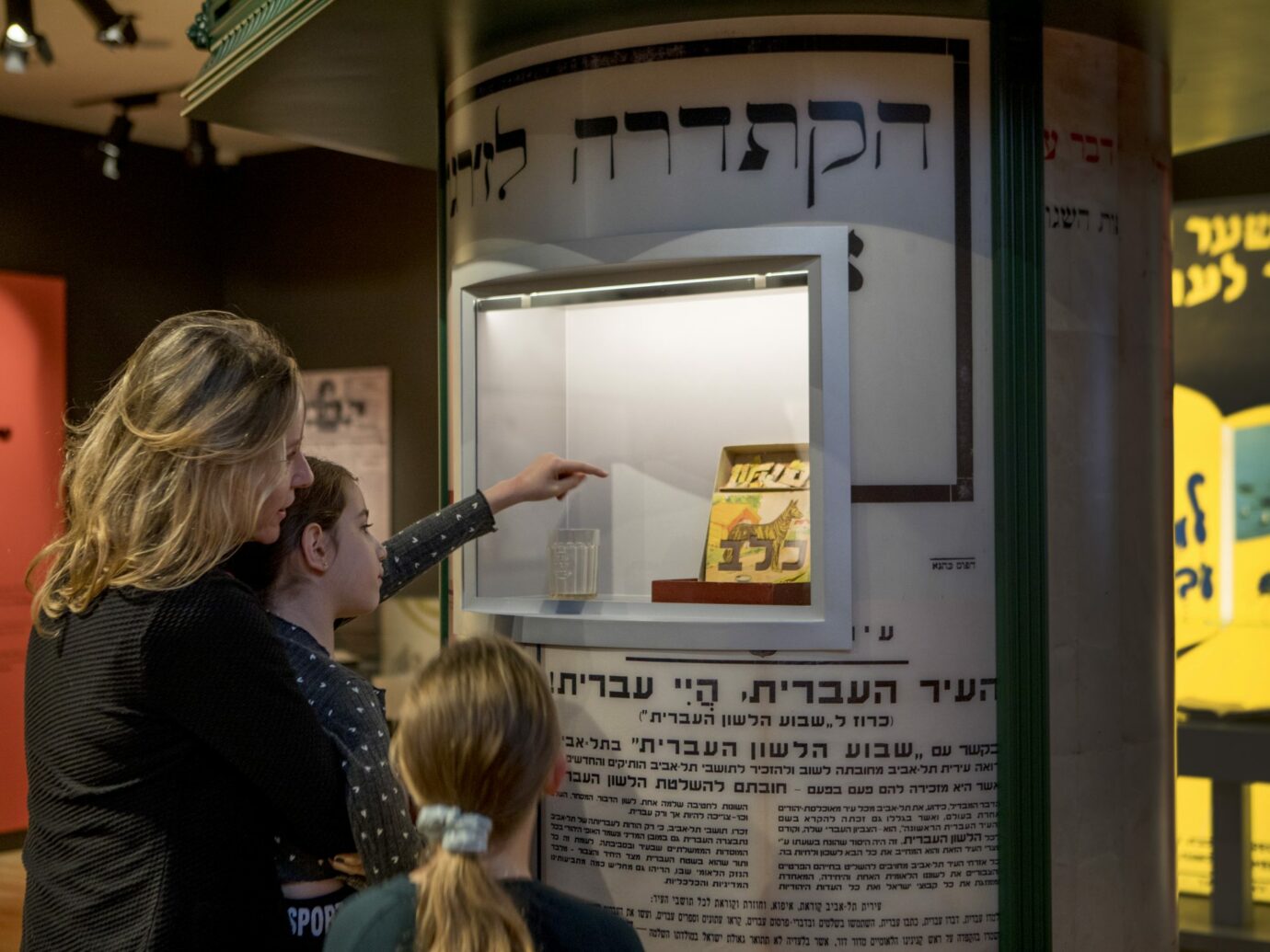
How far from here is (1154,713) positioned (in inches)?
129

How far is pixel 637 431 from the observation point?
134 inches

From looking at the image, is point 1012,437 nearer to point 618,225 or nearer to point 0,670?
point 618,225

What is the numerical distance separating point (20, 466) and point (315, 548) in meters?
5.16

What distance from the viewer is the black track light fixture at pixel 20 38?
15.8ft

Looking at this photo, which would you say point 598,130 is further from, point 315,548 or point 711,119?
point 315,548

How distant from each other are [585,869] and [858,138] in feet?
5.85

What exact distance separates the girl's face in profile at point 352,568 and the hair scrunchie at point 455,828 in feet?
2.26

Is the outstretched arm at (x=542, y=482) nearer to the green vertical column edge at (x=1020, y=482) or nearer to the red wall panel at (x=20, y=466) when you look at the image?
the green vertical column edge at (x=1020, y=482)

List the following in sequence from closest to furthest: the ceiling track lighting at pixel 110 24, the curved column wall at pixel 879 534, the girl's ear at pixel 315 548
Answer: the girl's ear at pixel 315 548 < the curved column wall at pixel 879 534 < the ceiling track lighting at pixel 110 24

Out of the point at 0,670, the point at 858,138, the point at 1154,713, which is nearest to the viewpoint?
the point at 858,138

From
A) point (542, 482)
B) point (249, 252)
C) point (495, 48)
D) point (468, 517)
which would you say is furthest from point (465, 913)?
point (249, 252)

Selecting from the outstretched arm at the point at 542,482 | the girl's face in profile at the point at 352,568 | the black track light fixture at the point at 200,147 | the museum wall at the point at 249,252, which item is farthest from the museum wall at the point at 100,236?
the girl's face in profile at the point at 352,568

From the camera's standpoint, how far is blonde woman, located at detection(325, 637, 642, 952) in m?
1.30

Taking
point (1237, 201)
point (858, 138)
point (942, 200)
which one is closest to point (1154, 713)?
point (942, 200)
